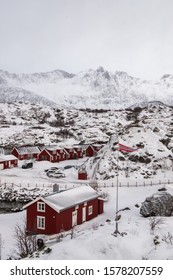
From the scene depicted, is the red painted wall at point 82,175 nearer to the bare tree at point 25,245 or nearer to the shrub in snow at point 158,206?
the shrub in snow at point 158,206

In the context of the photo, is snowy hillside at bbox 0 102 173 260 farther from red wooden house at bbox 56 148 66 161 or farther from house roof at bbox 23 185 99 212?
red wooden house at bbox 56 148 66 161

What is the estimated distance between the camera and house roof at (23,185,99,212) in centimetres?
3170

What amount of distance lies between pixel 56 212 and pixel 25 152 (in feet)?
158

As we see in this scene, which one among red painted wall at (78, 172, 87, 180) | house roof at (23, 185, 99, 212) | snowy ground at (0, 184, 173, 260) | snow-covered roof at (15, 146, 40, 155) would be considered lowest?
red painted wall at (78, 172, 87, 180)

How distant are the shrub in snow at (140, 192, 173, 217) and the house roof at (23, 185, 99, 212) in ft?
22.2

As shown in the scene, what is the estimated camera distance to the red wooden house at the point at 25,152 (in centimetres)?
7662

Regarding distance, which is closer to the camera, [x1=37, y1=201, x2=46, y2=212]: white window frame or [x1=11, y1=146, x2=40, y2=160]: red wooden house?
[x1=37, y1=201, x2=46, y2=212]: white window frame

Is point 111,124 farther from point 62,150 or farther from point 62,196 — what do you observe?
point 62,196

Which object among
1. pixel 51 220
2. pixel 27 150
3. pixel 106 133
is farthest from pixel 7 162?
pixel 106 133

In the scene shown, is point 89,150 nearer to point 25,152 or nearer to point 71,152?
point 71,152

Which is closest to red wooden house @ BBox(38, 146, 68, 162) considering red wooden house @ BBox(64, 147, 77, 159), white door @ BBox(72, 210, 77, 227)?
red wooden house @ BBox(64, 147, 77, 159)

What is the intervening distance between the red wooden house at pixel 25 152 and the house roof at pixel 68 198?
1636 inches

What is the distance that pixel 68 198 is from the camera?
33812 mm
